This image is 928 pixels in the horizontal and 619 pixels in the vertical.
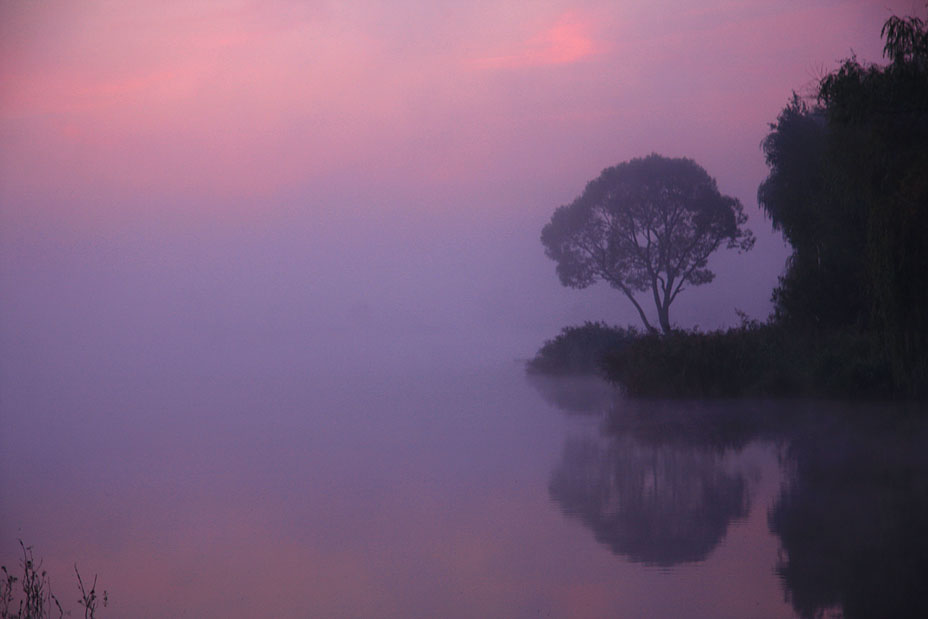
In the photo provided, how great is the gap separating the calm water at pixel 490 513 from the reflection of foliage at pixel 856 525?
3 centimetres

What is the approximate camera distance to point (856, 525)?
760 cm

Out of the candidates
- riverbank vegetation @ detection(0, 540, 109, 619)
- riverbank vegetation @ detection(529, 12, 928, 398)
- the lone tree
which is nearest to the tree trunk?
the lone tree

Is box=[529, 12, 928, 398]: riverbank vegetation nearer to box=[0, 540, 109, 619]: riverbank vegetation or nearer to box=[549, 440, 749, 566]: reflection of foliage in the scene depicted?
box=[549, 440, 749, 566]: reflection of foliage

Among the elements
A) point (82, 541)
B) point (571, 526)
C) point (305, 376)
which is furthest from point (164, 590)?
point (305, 376)

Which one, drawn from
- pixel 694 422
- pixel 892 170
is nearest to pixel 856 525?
pixel 892 170

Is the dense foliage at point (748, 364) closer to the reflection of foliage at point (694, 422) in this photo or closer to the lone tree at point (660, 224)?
the reflection of foliage at point (694, 422)

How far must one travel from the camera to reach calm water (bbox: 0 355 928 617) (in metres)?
6.16

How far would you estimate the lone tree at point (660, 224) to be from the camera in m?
35.7

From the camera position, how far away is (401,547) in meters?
7.57

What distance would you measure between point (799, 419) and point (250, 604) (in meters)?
11.6

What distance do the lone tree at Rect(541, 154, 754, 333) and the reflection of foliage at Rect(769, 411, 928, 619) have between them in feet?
76.9

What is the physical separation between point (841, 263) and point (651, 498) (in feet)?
41.4

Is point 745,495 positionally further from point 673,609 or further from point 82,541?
point 82,541

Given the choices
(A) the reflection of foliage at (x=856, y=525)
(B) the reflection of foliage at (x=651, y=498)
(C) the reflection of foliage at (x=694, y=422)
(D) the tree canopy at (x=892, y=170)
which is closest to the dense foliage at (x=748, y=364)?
(C) the reflection of foliage at (x=694, y=422)
